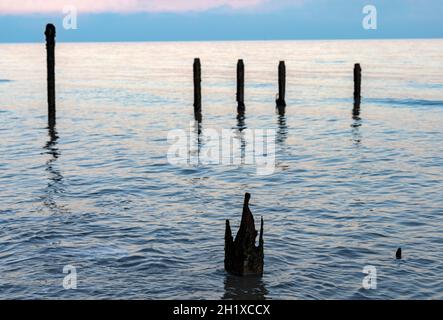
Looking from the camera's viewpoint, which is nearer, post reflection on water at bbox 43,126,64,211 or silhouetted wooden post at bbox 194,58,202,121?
post reflection on water at bbox 43,126,64,211

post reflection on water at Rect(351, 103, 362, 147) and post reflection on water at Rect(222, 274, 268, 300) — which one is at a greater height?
post reflection on water at Rect(351, 103, 362, 147)

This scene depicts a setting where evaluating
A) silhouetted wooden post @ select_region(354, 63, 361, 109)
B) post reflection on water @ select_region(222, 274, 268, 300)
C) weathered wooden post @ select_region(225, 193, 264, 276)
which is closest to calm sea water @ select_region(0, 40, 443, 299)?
post reflection on water @ select_region(222, 274, 268, 300)

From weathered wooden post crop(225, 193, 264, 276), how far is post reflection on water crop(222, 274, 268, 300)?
0.12 meters

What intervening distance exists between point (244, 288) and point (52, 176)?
10.1m

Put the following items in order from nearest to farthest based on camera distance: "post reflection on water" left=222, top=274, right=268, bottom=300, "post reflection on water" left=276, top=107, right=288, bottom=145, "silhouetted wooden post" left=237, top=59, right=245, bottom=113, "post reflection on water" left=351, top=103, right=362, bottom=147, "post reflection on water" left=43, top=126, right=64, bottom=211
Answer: "post reflection on water" left=222, top=274, right=268, bottom=300, "post reflection on water" left=43, top=126, right=64, bottom=211, "post reflection on water" left=351, top=103, right=362, bottom=147, "post reflection on water" left=276, top=107, right=288, bottom=145, "silhouetted wooden post" left=237, top=59, right=245, bottom=113

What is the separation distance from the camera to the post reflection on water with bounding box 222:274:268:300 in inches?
365

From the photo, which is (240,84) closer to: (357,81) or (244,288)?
(357,81)

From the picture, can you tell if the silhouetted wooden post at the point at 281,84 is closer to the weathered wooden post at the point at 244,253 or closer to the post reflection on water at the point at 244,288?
the weathered wooden post at the point at 244,253

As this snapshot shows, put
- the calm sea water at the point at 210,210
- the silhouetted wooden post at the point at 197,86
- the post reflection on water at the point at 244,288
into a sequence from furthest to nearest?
the silhouetted wooden post at the point at 197,86, the calm sea water at the point at 210,210, the post reflection on water at the point at 244,288

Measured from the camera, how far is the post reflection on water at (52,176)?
15.2 meters

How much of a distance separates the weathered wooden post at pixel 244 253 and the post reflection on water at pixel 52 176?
586 centimetres

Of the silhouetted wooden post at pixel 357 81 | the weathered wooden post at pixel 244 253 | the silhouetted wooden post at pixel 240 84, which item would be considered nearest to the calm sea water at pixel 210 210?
the weathered wooden post at pixel 244 253

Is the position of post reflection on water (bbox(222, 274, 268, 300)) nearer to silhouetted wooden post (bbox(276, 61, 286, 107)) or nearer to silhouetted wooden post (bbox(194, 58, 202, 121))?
silhouetted wooden post (bbox(194, 58, 202, 121))

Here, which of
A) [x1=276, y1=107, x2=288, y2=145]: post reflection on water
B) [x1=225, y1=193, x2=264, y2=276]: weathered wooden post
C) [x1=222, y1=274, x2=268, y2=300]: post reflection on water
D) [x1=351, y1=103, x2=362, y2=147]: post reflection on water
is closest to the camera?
[x1=222, y1=274, x2=268, y2=300]: post reflection on water
